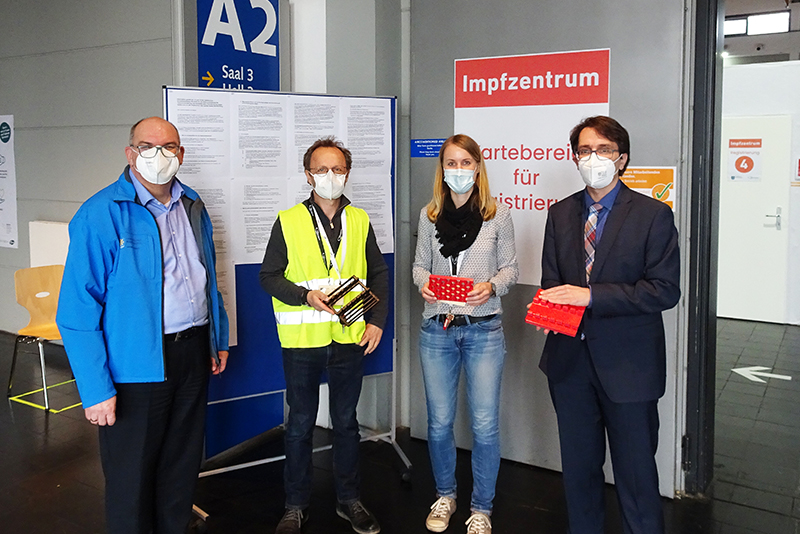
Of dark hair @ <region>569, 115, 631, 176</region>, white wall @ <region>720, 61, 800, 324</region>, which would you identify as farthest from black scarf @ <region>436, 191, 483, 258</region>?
white wall @ <region>720, 61, 800, 324</region>

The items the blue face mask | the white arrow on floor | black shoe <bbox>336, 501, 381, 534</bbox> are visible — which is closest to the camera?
the blue face mask

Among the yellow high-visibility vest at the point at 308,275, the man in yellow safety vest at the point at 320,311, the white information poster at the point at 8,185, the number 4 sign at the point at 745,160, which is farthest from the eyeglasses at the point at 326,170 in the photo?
the number 4 sign at the point at 745,160

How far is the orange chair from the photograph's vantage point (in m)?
4.62

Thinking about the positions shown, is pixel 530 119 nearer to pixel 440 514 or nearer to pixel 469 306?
pixel 469 306

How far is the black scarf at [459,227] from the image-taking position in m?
2.89

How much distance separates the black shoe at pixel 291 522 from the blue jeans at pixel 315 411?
0.03 metres

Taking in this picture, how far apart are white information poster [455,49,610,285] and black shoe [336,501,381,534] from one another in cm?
140

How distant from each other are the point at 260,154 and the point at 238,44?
2.47 ft

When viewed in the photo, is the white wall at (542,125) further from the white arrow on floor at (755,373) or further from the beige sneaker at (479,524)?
the white arrow on floor at (755,373)

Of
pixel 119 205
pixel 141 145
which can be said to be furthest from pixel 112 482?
pixel 141 145

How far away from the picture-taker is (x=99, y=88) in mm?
5008

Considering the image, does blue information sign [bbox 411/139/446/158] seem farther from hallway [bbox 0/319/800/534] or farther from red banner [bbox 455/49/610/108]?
hallway [bbox 0/319/800/534]

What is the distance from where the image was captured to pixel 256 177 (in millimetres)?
3383

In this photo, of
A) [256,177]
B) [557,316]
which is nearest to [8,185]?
[256,177]
